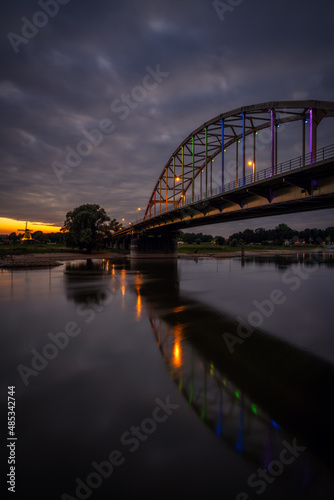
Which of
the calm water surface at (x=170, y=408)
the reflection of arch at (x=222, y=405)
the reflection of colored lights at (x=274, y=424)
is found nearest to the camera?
the calm water surface at (x=170, y=408)

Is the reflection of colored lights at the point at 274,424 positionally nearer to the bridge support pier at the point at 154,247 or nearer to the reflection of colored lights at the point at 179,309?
the reflection of colored lights at the point at 179,309

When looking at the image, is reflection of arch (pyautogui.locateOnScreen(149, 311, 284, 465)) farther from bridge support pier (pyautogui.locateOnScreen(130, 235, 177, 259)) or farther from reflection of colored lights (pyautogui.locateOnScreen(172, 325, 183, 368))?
bridge support pier (pyautogui.locateOnScreen(130, 235, 177, 259))

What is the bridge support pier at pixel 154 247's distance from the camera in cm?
7369

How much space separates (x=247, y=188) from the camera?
21625 mm

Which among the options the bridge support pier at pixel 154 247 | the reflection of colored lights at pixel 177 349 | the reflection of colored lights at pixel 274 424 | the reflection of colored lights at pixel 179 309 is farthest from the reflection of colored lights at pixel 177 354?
the bridge support pier at pixel 154 247

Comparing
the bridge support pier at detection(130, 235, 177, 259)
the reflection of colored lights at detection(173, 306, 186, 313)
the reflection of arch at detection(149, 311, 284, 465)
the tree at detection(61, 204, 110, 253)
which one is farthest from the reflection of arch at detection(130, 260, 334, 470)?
the tree at detection(61, 204, 110, 253)

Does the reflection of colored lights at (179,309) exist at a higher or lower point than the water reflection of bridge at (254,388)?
lower

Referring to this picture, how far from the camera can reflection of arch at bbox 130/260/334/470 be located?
520cm

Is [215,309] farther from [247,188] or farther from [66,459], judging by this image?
[66,459]

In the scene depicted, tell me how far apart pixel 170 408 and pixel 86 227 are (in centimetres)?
7463

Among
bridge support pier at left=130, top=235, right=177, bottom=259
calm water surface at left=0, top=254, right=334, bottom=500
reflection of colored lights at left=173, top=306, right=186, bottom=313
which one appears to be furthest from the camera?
bridge support pier at left=130, top=235, right=177, bottom=259

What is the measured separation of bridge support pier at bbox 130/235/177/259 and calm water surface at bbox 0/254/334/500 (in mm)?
60842

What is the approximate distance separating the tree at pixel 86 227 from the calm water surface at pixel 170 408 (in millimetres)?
64929

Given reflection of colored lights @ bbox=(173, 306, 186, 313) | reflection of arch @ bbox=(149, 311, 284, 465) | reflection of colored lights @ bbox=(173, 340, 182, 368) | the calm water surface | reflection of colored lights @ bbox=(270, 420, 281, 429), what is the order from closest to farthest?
1. the calm water surface
2. reflection of arch @ bbox=(149, 311, 284, 465)
3. reflection of colored lights @ bbox=(270, 420, 281, 429)
4. reflection of colored lights @ bbox=(173, 340, 182, 368)
5. reflection of colored lights @ bbox=(173, 306, 186, 313)
